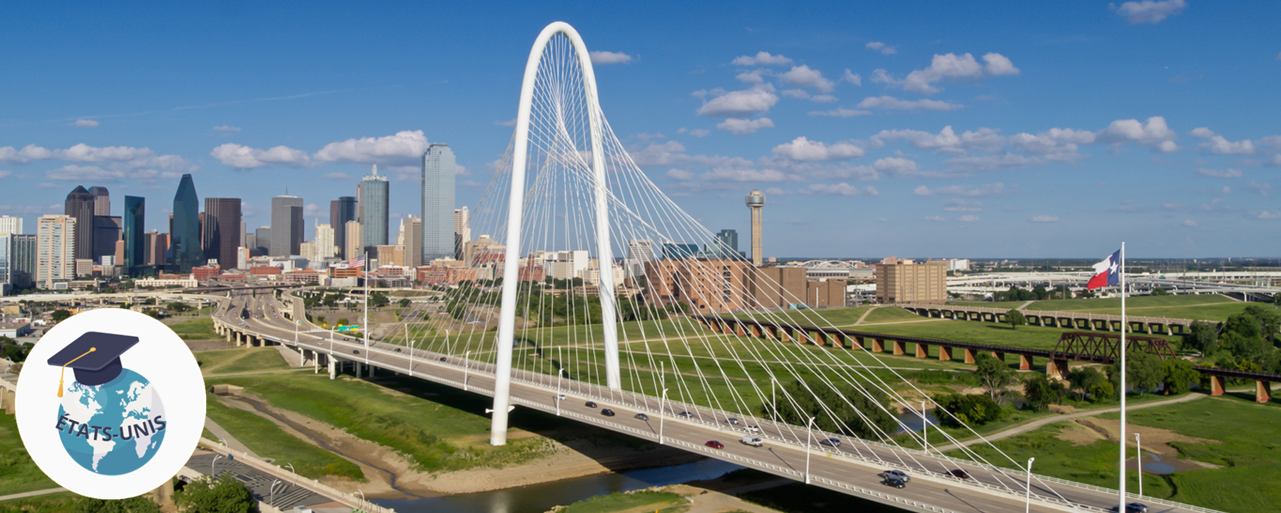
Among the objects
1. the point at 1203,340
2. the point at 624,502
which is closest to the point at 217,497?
the point at 624,502

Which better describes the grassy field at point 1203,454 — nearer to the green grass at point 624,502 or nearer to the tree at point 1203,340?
the green grass at point 624,502

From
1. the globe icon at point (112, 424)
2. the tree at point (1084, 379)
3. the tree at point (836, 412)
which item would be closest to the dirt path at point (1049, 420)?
the tree at point (836, 412)

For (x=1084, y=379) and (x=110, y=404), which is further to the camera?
(x=1084, y=379)

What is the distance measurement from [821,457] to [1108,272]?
13.1 meters

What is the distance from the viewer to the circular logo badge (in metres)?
18.4

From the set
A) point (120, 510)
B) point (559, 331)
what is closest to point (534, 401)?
point (120, 510)

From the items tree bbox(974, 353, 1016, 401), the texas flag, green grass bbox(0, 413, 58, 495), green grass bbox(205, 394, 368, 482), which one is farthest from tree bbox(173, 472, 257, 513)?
tree bbox(974, 353, 1016, 401)

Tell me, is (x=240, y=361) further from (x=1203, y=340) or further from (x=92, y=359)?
(x=1203, y=340)

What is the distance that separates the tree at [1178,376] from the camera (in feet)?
217

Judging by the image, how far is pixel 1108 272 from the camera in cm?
2702

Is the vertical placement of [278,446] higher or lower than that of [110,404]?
lower

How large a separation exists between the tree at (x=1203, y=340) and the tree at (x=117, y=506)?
98.9 meters

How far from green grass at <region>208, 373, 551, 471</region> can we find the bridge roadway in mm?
2461

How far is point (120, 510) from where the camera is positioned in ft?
93.4
